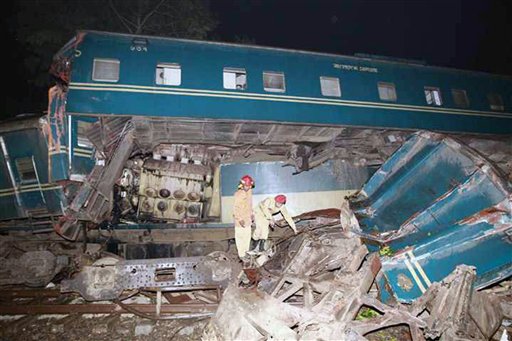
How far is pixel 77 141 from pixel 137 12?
11.4 metres

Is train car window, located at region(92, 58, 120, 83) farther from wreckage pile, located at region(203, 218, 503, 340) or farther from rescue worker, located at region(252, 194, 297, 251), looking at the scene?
wreckage pile, located at region(203, 218, 503, 340)

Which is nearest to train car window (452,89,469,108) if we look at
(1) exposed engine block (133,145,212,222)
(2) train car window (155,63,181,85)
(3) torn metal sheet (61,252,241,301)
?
(1) exposed engine block (133,145,212,222)

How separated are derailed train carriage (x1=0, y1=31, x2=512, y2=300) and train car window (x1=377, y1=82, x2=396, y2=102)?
3 cm

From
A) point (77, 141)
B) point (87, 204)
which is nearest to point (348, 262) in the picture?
point (87, 204)

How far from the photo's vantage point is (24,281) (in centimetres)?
557

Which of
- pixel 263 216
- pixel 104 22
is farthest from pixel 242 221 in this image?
pixel 104 22

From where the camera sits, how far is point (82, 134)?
Answer: 618cm

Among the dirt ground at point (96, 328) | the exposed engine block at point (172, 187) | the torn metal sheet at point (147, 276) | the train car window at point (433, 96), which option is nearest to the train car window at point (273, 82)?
the exposed engine block at point (172, 187)

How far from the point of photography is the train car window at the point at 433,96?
9367 millimetres

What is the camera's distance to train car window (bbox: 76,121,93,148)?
6.12 m

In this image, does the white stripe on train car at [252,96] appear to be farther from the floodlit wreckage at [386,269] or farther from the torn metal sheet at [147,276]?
the torn metal sheet at [147,276]

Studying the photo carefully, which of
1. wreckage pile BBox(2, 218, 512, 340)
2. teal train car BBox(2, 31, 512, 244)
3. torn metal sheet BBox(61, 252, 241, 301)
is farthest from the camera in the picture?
teal train car BBox(2, 31, 512, 244)

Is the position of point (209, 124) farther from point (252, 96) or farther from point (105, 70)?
point (105, 70)

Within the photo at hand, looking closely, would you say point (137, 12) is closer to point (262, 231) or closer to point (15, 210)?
point (15, 210)
